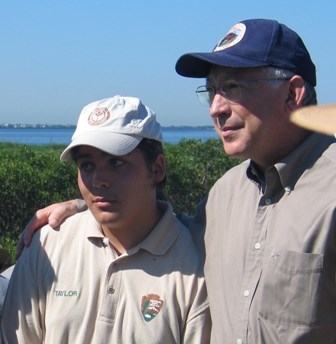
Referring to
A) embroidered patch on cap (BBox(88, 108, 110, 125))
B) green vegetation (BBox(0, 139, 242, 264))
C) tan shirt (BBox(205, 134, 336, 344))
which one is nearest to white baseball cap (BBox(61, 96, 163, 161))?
embroidered patch on cap (BBox(88, 108, 110, 125))

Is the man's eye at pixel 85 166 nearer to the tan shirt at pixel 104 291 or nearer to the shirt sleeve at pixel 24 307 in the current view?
the tan shirt at pixel 104 291

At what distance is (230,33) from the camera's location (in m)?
3.72

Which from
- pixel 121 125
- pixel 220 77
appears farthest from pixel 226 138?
pixel 121 125

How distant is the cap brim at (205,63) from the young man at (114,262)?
0.27 meters

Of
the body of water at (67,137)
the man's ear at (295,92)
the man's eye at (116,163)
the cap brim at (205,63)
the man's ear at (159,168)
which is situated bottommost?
the body of water at (67,137)

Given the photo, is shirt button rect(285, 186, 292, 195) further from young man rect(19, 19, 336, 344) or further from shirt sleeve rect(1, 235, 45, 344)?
shirt sleeve rect(1, 235, 45, 344)

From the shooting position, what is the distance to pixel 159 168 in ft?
12.6

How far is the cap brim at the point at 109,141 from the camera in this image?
364cm

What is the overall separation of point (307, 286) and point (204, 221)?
Answer: 83 centimetres

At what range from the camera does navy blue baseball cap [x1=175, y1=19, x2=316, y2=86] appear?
11.5 ft

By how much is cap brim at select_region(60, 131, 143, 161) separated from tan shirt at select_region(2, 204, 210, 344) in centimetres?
39

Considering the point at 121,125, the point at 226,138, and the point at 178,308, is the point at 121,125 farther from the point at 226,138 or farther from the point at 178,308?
the point at 178,308

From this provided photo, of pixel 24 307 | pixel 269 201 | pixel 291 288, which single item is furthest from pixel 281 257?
pixel 24 307

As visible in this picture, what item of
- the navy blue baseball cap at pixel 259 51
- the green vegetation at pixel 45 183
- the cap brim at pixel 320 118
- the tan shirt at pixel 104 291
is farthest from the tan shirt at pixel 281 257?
the green vegetation at pixel 45 183
